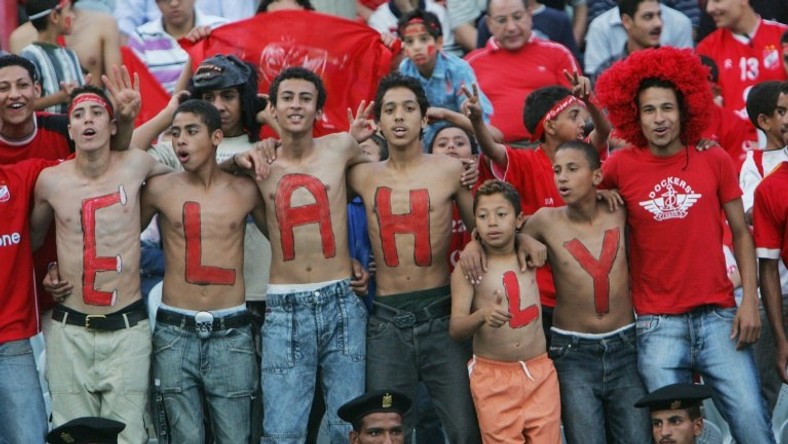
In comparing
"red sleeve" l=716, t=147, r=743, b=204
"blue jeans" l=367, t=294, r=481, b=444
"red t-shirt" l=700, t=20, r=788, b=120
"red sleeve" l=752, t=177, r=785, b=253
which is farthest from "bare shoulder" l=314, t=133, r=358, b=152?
"red t-shirt" l=700, t=20, r=788, b=120

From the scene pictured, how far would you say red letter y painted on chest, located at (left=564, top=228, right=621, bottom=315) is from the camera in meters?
8.74

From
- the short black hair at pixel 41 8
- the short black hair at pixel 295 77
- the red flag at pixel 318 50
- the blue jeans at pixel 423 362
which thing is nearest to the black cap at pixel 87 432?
the blue jeans at pixel 423 362

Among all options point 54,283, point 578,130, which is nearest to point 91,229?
point 54,283

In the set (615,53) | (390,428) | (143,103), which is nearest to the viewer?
(390,428)

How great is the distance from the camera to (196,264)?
8781 millimetres

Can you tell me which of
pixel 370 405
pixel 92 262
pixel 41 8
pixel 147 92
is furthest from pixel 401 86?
pixel 41 8

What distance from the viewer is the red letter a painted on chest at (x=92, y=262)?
870 cm

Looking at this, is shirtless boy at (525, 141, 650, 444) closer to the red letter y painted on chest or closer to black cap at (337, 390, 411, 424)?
the red letter y painted on chest

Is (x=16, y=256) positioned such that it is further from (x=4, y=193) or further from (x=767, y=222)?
(x=767, y=222)

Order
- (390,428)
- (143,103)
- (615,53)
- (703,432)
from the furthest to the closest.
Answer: (615,53) < (143,103) < (703,432) < (390,428)

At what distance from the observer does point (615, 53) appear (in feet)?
39.9

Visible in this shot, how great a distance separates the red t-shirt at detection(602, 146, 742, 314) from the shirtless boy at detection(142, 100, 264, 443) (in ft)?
7.05

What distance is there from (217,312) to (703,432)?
9.44 feet

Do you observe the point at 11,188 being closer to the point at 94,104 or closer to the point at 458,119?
the point at 94,104
